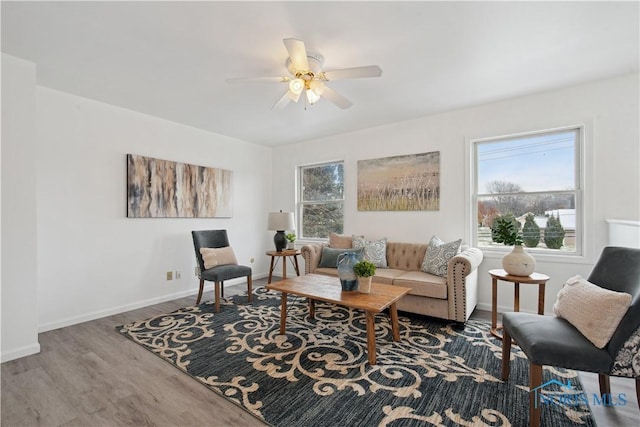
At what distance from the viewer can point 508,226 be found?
2.51m

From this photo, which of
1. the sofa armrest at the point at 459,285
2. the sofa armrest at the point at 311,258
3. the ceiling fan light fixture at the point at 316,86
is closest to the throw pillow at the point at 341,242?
the sofa armrest at the point at 311,258

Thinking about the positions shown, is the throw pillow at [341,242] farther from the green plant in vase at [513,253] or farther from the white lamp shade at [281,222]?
the green plant in vase at [513,253]

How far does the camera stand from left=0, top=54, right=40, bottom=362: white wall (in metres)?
2.31

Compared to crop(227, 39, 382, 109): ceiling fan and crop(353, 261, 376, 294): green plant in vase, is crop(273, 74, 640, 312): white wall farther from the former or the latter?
crop(353, 261, 376, 294): green plant in vase

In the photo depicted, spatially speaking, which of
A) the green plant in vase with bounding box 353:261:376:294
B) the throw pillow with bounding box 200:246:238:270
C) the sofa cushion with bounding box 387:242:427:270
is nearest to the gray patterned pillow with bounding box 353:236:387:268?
the sofa cushion with bounding box 387:242:427:270

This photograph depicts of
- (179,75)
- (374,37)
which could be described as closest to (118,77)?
(179,75)

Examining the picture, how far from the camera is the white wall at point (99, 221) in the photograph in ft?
9.55

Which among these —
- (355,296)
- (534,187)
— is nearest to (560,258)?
(534,187)

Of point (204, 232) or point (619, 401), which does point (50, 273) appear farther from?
point (619, 401)

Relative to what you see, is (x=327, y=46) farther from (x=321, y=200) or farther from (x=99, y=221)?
(x=99, y=221)

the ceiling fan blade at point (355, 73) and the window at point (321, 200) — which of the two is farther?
the window at point (321, 200)

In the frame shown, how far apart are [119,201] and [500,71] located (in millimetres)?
4433

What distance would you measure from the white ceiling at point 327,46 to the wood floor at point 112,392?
254cm

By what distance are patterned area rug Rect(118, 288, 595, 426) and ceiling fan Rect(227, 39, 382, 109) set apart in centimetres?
221
